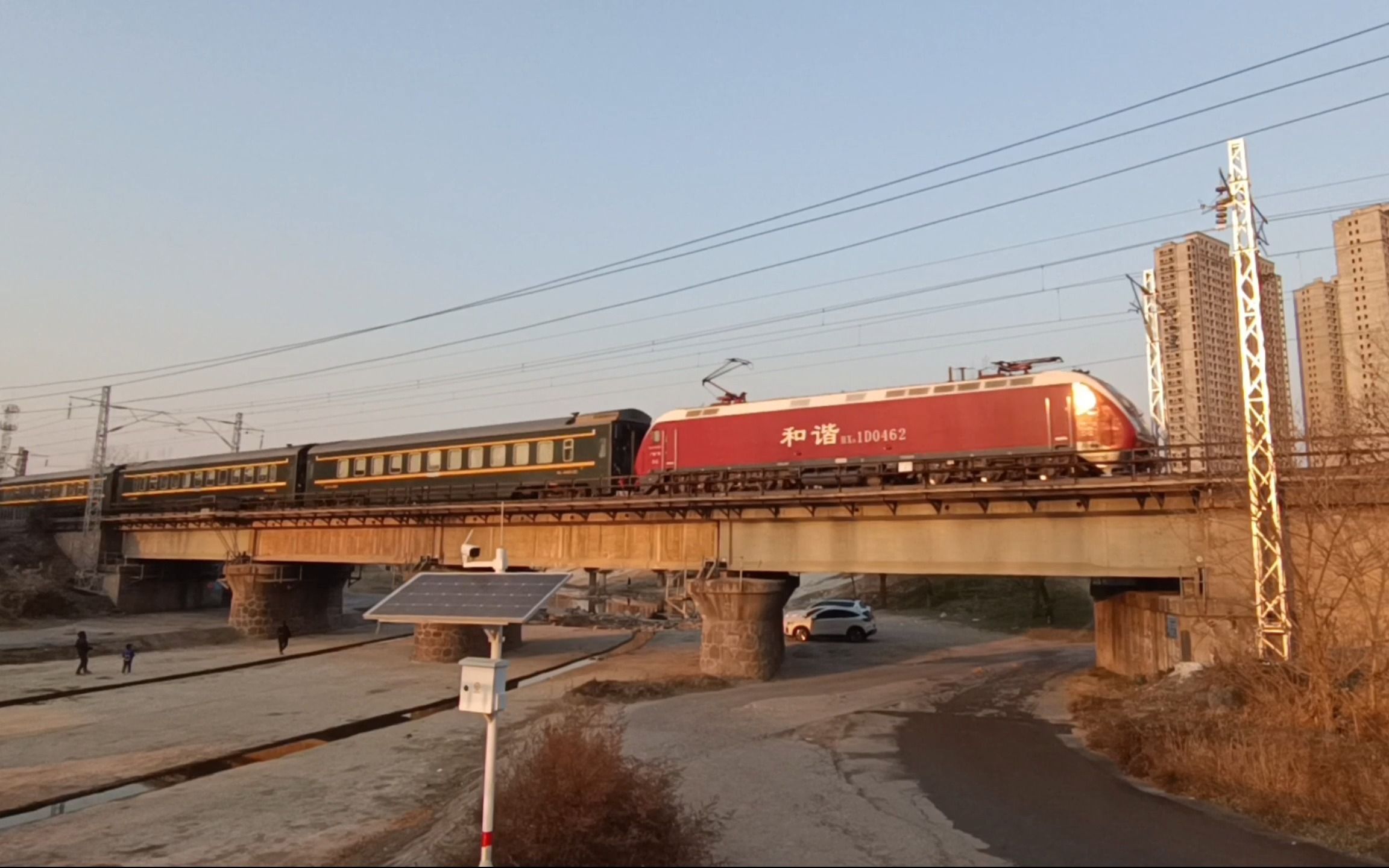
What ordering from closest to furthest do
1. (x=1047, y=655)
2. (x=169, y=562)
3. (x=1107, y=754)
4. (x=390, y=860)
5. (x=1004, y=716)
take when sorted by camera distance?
(x=390, y=860)
(x=1107, y=754)
(x=1004, y=716)
(x=1047, y=655)
(x=169, y=562)

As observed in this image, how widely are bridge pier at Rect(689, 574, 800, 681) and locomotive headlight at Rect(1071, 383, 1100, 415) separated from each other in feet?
34.0

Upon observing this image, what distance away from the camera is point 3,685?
87.6ft

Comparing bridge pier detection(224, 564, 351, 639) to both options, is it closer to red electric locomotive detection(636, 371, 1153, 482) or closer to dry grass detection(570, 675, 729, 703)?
red electric locomotive detection(636, 371, 1153, 482)

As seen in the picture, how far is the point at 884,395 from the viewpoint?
26.1m

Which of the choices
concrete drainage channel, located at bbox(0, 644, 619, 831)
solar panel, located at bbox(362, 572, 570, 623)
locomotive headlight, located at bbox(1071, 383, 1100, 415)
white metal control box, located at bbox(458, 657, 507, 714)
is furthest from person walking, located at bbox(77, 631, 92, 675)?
locomotive headlight, located at bbox(1071, 383, 1100, 415)

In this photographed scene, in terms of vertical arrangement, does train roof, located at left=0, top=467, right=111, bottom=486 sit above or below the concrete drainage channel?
above

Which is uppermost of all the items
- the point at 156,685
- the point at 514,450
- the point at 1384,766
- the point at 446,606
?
the point at 514,450

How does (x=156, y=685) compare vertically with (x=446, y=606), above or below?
below

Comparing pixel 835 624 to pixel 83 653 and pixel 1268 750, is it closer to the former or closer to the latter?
pixel 1268 750

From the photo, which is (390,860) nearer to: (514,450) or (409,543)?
Result: (514,450)

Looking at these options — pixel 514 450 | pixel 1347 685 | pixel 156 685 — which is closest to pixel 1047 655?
pixel 1347 685

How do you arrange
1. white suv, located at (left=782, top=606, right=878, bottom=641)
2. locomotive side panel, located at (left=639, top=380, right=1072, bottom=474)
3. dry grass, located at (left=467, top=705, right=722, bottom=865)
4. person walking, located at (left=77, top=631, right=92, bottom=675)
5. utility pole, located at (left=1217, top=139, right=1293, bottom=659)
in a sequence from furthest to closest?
white suv, located at (left=782, top=606, right=878, bottom=641)
person walking, located at (left=77, top=631, right=92, bottom=675)
locomotive side panel, located at (left=639, top=380, right=1072, bottom=474)
utility pole, located at (left=1217, top=139, right=1293, bottom=659)
dry grass, located at (left=467, top=705, right=722, bottom=865)

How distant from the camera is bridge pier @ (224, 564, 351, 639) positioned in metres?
40.9

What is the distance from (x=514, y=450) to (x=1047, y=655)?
22.6 metres
